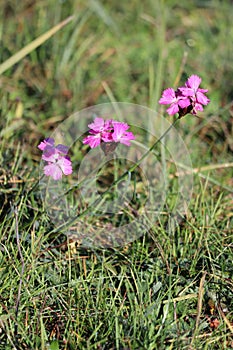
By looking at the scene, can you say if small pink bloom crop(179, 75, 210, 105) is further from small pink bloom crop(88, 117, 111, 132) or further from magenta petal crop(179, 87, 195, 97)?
small pink bloom crop(88, 117, 111, 132)

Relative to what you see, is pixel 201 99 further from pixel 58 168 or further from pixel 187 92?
pixel 58 168

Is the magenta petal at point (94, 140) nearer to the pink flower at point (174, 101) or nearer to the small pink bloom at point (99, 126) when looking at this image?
the small pink bloom at point (99, 126)

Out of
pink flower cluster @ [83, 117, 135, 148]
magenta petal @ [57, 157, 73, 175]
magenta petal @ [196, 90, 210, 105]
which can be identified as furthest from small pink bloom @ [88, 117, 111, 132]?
magenta petal @ [196, 90, 210, 105]

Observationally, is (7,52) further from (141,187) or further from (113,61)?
(141,187)

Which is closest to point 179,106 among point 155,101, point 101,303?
point 101,303

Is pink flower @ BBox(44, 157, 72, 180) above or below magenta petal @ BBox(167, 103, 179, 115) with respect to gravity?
below

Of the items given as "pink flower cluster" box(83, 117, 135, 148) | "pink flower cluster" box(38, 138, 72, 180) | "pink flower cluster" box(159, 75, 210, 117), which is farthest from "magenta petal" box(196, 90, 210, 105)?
"pink flower cluster" box(38, 138, 72, 180)
